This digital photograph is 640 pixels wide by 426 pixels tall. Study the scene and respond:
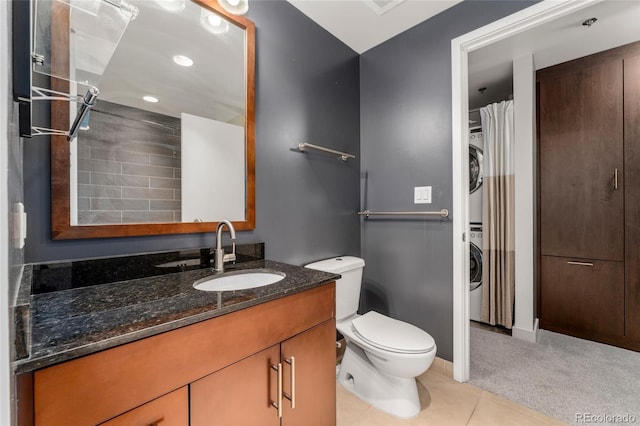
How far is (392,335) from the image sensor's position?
4.97 feet

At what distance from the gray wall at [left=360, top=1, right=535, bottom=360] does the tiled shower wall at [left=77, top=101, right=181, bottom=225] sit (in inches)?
57.8

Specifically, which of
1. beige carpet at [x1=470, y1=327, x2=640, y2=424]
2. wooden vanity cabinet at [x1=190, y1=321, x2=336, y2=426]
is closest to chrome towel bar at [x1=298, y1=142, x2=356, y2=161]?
wooden vanity cabinet at [x1=190, y1=321, x2=336, y2=426]

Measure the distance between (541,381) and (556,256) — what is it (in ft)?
3.77

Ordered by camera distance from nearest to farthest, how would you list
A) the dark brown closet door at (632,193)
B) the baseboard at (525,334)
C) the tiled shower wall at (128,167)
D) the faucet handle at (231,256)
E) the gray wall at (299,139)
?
1. the tiled shower wall at (128,167)
2. the faucet handle at (231,256)
3. the gray wall at (299,139)
4. the dark brown closet door at (632,193)
5. the baseboard at (525,334)

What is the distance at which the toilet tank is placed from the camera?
175cm

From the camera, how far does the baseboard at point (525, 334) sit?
228cm

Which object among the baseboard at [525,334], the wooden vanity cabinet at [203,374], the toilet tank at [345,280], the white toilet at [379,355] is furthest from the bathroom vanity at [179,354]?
the baseboard at [525,334]

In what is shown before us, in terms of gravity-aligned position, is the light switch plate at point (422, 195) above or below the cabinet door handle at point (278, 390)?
above

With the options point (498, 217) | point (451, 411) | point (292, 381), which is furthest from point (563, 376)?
point (292, 381)

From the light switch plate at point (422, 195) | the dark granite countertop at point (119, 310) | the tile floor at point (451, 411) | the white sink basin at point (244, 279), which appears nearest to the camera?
the dark granite countertop at point (119, 310)

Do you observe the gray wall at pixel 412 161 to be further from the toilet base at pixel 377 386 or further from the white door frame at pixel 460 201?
the toilet base at pixel 377 386

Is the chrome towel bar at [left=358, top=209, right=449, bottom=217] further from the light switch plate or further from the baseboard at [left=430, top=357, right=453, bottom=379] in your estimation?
the baseboard at [left=430, top=357, right=453, bottom=379]

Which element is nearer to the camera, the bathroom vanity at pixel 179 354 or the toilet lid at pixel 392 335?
the bathroom vanity at pixel 179 354

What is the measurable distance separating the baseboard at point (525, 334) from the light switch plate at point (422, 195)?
58.7 inches
